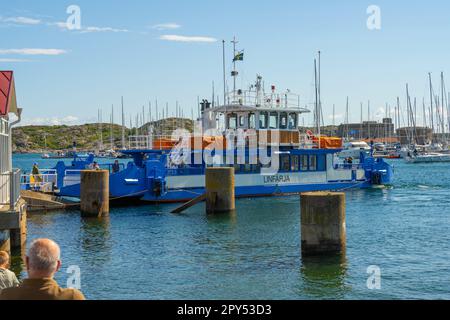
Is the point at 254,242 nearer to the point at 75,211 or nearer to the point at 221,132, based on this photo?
the point at 75,211

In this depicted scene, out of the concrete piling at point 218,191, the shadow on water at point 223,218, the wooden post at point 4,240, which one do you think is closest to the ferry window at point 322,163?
the shadow on water at point 223,218

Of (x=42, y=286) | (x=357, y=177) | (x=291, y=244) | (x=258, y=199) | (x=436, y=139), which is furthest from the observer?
(x=436, y=139)

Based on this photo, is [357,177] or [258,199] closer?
[258,199]

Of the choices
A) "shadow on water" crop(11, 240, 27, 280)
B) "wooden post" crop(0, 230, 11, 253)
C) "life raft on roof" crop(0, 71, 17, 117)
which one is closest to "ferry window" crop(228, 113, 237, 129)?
"shadow on water" crop(11, 240, 27, 280)

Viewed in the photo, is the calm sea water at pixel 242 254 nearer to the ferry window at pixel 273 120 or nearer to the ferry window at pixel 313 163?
the ferry window at pixel 273 120

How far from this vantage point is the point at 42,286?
6.04 m

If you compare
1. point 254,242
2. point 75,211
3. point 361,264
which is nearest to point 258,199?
point 75,211

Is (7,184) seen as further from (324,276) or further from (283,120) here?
(283,120)

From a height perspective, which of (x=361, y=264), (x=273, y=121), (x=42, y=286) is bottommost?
(x=361, y=264)

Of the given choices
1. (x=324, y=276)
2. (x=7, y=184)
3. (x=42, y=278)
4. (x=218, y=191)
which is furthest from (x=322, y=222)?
(x=218, y=191)

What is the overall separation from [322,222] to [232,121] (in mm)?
25122

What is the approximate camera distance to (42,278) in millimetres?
6055

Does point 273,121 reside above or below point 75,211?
above

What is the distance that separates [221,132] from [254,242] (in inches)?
760
